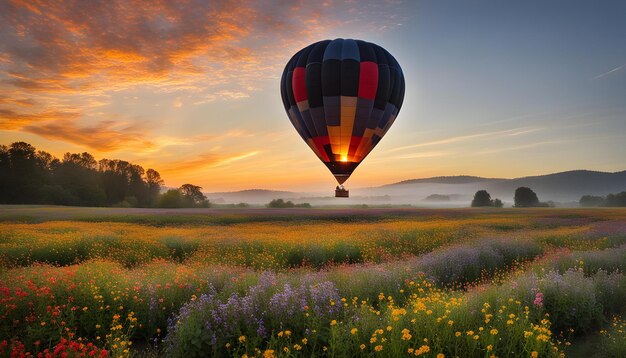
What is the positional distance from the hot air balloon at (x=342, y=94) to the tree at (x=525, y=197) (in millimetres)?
77710

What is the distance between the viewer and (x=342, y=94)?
61.8ft

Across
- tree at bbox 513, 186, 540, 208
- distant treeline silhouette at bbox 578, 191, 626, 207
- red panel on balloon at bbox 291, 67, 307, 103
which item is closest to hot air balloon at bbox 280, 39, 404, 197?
red panel on balloon at bbox 291, 67, 307, 103

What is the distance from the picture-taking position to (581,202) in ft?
346

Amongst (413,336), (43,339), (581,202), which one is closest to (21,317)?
(43,339)

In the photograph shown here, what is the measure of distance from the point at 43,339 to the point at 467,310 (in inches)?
324

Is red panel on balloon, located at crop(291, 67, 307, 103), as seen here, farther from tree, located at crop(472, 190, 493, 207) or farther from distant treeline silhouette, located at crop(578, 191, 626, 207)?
distant treeline silhouette, located at crop(578, 191, 626, 207)

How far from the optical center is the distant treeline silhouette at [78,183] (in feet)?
195

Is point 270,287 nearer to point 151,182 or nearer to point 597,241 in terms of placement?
point 597,241

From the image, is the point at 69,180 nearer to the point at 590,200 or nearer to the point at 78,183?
the point at 78,183

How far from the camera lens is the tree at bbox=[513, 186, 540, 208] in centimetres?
8506

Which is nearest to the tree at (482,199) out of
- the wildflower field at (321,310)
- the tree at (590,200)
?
the tree at (590,200)

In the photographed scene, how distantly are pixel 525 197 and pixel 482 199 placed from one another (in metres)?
10.3

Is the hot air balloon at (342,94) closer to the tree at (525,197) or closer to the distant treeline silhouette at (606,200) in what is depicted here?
the tree at (525,197)

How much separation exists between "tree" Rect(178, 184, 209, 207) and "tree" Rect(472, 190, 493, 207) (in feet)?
194
